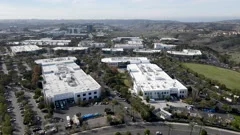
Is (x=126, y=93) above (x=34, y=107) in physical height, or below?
above

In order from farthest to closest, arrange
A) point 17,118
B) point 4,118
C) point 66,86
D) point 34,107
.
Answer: point 66,86, point 34,107, point 17,118, point 4,118

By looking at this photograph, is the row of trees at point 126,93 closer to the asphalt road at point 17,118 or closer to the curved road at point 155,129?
the curved road at point 155,129

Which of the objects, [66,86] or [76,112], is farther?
[66,86]

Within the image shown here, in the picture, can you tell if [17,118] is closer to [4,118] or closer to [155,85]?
[4,118]

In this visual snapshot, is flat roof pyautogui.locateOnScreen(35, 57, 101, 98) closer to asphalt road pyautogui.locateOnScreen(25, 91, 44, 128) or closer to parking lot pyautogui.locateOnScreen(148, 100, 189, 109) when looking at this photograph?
asphalt road pyautogui.locateOnScreen(25, 91, 44, 128)

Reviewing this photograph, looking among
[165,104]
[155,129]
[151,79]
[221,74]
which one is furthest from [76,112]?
[221,74]

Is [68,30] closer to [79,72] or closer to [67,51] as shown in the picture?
[67,51]

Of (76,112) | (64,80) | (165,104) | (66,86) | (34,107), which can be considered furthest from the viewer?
(64,80)
